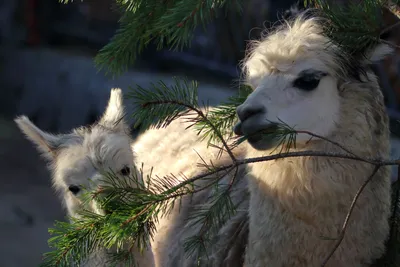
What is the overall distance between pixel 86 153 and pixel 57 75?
262 inches

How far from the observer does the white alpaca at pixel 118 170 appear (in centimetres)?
278

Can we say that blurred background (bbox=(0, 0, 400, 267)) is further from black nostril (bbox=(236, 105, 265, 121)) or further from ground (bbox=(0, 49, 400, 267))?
black nostril (bbox=(236, 105, 265, 121))

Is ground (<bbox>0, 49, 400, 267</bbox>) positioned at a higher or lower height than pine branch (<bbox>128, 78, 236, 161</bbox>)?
lower

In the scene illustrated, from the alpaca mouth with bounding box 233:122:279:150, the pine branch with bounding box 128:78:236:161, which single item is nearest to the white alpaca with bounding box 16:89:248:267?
the pine branch with bounding box 128:78:236:161

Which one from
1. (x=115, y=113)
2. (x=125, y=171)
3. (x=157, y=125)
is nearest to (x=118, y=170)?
(x=125, y=171)

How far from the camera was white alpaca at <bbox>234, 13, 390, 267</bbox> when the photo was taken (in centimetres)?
239

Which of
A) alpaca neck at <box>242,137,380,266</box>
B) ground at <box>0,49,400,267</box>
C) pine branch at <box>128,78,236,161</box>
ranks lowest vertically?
ground at <box>0,49,400,267</box>

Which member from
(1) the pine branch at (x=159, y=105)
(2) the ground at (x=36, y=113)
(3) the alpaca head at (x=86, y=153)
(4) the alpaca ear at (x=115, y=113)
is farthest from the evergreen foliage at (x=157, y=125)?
(2) the ground at (x=36, y=113)

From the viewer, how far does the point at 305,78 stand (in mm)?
2391

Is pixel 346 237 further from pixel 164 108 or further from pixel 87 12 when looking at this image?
pixel 87 12

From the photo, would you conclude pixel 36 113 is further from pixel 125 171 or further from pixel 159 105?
pixel 159 105

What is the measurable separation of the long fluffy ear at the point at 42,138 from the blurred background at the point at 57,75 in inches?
109

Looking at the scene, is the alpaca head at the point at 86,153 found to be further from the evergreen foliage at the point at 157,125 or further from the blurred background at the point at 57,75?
the blurred background at the point at 57,75

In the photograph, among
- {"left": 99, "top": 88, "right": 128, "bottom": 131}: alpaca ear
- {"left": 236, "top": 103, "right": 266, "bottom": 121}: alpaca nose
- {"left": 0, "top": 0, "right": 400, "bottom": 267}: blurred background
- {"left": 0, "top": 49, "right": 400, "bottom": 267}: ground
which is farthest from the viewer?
{"left": 0, "top": 0, "right": 400, "bottom": 267}: blurred background
